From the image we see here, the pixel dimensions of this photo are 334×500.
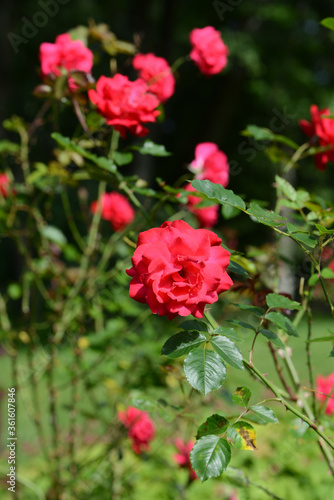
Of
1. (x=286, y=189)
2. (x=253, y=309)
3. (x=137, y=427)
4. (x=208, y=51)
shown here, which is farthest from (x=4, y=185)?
(x=253, y=309)

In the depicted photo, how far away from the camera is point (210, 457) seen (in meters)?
0.62

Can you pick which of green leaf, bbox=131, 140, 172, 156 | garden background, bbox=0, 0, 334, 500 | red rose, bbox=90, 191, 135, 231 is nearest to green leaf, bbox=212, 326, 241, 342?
garden background, bbox=0, 0, 334, 500

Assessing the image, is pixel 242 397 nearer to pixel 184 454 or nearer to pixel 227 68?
pixel 184 454

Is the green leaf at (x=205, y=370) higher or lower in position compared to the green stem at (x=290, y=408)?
higher

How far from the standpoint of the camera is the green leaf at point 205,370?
2.05ft

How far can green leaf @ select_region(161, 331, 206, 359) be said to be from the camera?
650 millimetres

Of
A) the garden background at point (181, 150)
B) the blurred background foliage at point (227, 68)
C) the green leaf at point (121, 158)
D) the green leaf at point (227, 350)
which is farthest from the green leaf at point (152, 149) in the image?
the blurred background foliage at point (227, 68)

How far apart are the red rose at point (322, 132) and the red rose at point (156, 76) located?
0.37 meters

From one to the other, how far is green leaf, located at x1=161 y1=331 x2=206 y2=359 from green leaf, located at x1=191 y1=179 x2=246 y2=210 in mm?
187

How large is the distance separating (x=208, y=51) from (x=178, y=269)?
97 cm

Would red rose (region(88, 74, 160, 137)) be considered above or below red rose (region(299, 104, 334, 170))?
above

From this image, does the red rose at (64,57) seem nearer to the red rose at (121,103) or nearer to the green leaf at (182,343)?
the red rose at (121,103)

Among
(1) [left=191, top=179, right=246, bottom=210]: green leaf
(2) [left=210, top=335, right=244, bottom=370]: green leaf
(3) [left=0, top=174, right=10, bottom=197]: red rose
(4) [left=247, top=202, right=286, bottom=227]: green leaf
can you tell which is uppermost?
(1) [left=191, top=179, right=246, bottom=210]: green leaf

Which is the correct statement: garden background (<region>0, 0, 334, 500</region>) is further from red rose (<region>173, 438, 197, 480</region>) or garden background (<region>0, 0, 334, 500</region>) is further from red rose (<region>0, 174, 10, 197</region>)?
red rose (<region>0, 174, 10, 197</region>)
